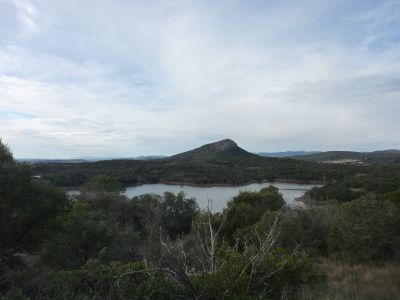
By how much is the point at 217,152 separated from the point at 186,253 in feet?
406

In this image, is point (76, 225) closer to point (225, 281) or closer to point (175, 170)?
point (225, 281)

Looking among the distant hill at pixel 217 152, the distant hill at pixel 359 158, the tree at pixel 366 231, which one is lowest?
the tree at pixel 366 231

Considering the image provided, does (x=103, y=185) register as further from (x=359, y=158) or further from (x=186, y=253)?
(x=359, y=158)

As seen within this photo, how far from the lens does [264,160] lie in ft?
353

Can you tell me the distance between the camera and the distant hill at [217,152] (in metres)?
121

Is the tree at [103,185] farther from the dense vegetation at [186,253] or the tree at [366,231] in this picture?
the tree at [366,231]

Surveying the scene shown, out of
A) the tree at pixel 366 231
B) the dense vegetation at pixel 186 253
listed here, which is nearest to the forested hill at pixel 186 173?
the dense vegetation at pixel 186 253

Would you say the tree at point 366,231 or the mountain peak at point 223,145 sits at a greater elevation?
the mountain peak at point 223,145

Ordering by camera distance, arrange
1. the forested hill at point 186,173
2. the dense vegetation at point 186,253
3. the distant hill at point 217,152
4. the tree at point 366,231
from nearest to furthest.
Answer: the dense vegetation at point 186,253
the tree at point 366,231
the forested hill at point 186,173
the distant hill at point 217,152

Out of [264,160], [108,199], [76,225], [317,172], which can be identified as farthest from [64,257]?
[264,160]

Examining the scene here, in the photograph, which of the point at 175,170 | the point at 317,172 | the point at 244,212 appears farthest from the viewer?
the point at 175,170

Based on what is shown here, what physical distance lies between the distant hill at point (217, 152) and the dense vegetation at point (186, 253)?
335ft

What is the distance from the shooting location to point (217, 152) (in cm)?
12925

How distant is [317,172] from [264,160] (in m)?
31.0
